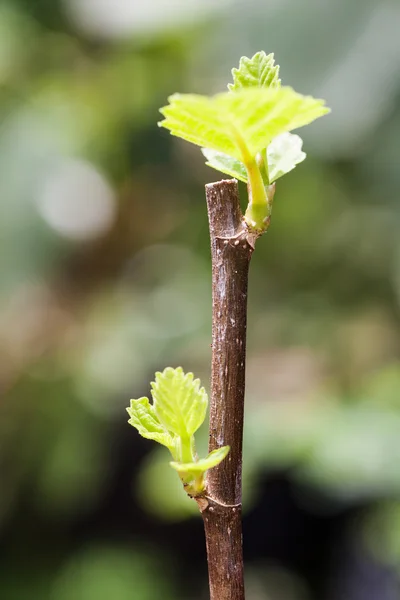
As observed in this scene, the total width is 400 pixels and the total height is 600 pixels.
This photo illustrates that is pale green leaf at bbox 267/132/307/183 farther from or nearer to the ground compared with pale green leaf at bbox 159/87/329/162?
farther from the ground

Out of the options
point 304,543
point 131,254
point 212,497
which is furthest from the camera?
point 131,254

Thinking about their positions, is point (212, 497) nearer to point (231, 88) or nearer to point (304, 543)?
point (231, 88)

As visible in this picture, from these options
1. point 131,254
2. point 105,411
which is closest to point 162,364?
point 105,411

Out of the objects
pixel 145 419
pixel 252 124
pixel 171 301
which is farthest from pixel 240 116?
pixel 171 301

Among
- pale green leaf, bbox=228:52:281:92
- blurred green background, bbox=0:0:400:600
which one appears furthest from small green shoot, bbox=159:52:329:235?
blurred green background, bbox=0:0:400:600

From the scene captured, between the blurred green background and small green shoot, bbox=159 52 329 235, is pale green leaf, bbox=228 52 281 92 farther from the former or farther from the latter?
the blurred green background

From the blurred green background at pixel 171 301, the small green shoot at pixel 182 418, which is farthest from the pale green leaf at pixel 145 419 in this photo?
the blurred green background at pixel 171 301

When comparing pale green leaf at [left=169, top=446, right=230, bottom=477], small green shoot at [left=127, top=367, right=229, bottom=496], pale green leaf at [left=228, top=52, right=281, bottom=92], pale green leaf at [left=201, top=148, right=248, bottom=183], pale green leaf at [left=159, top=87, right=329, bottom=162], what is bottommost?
pale green leaf at [left=169, top=446, right=230, bottom=477]

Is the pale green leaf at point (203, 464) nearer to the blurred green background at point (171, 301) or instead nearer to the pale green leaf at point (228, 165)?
the pale green leaf at point (228, 165)

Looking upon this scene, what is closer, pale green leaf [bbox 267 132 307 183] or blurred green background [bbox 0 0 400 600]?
pale green leaf [bbox 267 132 307 183]
